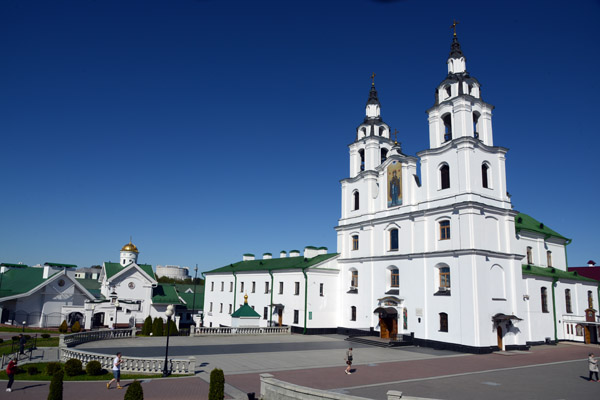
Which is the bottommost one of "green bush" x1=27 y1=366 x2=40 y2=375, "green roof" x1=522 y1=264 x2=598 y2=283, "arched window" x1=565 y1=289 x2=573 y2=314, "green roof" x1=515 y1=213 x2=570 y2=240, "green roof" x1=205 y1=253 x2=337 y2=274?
"green bush" x1=27 y1=366 x2=40 y2=375

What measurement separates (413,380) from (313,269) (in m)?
22.6

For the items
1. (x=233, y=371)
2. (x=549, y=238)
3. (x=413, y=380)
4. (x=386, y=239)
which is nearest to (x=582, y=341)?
(x=549, y=238)

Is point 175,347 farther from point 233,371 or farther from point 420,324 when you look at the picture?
point 420,324

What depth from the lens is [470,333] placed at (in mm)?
28359

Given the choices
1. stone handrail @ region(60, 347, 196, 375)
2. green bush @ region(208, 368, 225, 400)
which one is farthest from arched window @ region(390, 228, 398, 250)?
green bush @ region(208, 368, 225, 400)

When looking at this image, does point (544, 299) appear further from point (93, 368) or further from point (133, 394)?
point (133, 394)

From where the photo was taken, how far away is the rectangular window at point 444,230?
31625 mm

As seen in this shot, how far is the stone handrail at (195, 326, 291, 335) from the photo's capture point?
114 feet

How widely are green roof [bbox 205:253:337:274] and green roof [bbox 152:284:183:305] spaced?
528cm

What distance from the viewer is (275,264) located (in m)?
48.7

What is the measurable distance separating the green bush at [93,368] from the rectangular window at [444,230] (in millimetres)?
23863

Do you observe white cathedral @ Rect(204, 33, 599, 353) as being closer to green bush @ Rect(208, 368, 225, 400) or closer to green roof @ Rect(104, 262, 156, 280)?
green roof @ Rect(104, 262, 156, 280)

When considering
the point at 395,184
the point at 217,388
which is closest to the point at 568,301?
the point at 395,184

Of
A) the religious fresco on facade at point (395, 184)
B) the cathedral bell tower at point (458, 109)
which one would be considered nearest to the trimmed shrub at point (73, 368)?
the religious fresco on facade at point (395, 184)
